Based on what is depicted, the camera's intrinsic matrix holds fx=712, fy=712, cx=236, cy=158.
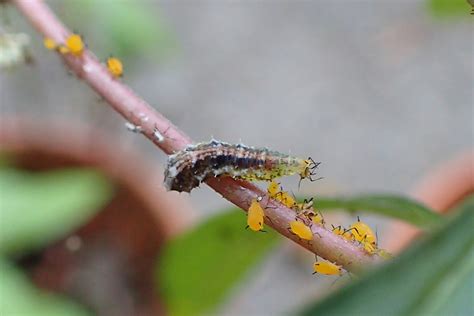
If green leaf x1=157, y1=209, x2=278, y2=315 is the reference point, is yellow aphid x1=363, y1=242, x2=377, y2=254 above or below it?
below

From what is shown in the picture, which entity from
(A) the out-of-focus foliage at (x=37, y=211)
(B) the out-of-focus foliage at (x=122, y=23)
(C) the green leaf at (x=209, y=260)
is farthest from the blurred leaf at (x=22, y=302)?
(B) the out-of-focus foliage at (x=122, y=23)

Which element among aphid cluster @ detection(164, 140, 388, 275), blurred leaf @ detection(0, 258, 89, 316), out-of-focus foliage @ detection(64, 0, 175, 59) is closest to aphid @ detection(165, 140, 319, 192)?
aphid cluster @ detection(164, 140, 388, 275)

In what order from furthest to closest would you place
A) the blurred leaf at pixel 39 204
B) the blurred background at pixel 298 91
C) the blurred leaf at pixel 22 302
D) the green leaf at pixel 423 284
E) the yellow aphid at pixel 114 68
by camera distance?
the blurred background at pixel 298 91, the blurred leaf at pixel 39 204, the blurred leaf at pixel 22 302, the yellow aphid at pixel 114 68, the green leaf at pixel 423 284

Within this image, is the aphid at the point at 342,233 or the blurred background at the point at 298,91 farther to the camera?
the blurred background at the point at 298,91

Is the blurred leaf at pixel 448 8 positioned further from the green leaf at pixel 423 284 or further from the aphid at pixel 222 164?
the green leaf at pixel 423 284

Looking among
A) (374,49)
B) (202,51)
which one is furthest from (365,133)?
(202,51)

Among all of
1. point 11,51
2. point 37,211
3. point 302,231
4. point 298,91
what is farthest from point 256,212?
point 298,91

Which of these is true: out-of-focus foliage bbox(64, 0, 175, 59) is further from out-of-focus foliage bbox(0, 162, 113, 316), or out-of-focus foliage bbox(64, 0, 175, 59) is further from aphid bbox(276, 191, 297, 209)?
aphid bbox(276, 191, 297, 209)

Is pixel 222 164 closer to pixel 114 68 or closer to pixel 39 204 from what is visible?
pixel 114 68
